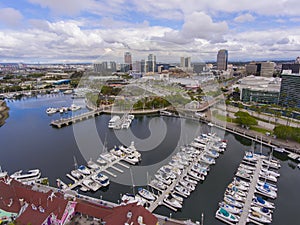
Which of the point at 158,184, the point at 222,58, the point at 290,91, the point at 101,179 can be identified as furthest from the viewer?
the point at 222,58

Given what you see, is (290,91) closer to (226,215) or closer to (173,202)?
(226,215)

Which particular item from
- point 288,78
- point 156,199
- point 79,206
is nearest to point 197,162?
point 156,199

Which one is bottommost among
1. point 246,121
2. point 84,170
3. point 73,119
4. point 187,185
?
point 187,185

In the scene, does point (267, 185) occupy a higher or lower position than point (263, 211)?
higher

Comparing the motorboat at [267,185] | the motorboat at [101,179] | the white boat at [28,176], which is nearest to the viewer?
the motorboat at [267,185]

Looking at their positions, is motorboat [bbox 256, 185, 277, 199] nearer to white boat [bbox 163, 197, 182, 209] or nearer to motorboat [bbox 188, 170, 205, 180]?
motorboat [bbox 188, 170, 205, 180]

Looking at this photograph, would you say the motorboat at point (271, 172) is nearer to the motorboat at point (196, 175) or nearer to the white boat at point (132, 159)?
the motorboat at point (196, 175)

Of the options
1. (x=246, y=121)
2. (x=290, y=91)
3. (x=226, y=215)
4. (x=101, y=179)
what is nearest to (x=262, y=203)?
(x=226, y=215)

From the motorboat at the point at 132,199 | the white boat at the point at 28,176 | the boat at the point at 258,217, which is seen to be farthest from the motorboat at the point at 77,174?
the boat at the point at 258,217
